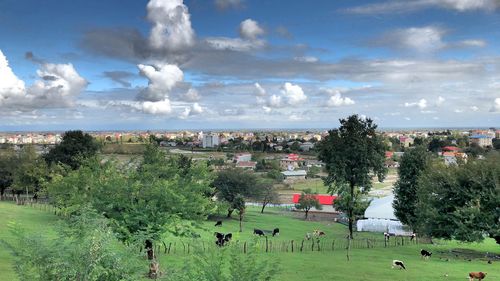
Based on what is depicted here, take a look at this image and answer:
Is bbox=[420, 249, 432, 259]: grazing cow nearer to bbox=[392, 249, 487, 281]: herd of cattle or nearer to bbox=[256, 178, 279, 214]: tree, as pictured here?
bbox=[392, 249, 487, 281]: herd of cattle

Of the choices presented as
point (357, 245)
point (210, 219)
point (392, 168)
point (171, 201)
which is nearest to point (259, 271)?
point (171, 201)

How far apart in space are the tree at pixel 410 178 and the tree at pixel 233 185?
81.6ft

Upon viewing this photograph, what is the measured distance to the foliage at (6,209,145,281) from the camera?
1172cm

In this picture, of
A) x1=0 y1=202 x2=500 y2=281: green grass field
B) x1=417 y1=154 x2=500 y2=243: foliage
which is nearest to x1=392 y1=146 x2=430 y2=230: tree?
x1=0 y1=202 x2=500 y2=281: green grass field

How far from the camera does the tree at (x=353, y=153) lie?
46.4 m

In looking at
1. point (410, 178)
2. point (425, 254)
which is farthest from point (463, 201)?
point (410, 178)

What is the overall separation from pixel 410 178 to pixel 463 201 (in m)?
12.7

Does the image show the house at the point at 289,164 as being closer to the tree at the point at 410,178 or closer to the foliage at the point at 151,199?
the tree at the point at 410,178

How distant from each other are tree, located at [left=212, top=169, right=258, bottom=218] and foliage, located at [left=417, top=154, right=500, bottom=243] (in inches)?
1280

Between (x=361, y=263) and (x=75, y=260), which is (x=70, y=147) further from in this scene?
(x=75, y=260)

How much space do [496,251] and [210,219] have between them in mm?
36296

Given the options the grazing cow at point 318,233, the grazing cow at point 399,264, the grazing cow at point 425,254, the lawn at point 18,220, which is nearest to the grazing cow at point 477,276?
the grazing cow at point 399,264

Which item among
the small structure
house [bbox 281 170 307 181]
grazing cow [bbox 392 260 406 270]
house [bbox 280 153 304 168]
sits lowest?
the small structure

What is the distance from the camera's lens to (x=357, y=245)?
43.7m
